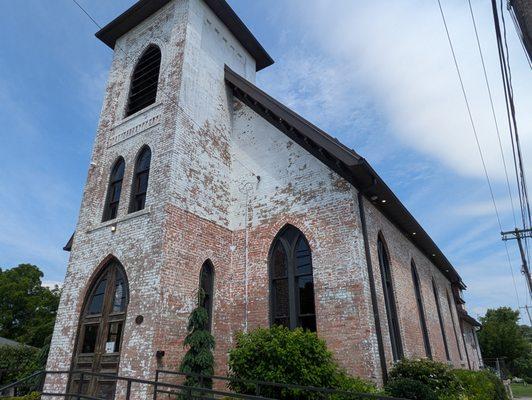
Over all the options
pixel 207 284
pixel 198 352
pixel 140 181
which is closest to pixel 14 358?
pixel 140 181

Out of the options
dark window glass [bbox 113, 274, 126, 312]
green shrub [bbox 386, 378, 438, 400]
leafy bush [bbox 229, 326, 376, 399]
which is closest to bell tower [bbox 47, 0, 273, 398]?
dark window glass [bbox 113, 274, 126, 312]

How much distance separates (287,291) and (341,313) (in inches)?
68.2

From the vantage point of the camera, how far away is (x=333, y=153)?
31.9ft

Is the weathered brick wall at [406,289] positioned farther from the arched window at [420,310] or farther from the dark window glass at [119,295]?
the dark window glass at [119,295]

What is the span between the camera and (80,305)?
10.3 m

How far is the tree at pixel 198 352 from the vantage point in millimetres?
8406

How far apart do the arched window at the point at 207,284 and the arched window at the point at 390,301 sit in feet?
15.5

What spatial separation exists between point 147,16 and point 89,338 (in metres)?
11.7

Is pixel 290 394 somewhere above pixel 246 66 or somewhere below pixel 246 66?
below

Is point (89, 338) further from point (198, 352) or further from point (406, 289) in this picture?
point (406, 289)

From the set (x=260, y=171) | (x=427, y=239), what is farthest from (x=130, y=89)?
(x=427, y=239)

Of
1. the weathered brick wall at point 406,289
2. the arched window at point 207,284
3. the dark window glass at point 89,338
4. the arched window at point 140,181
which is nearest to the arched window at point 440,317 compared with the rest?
the weathered brick wall at point 406,289

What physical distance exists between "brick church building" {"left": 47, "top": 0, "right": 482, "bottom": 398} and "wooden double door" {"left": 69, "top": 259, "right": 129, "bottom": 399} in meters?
0.04

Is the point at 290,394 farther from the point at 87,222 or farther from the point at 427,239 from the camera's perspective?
the point at 427,239
